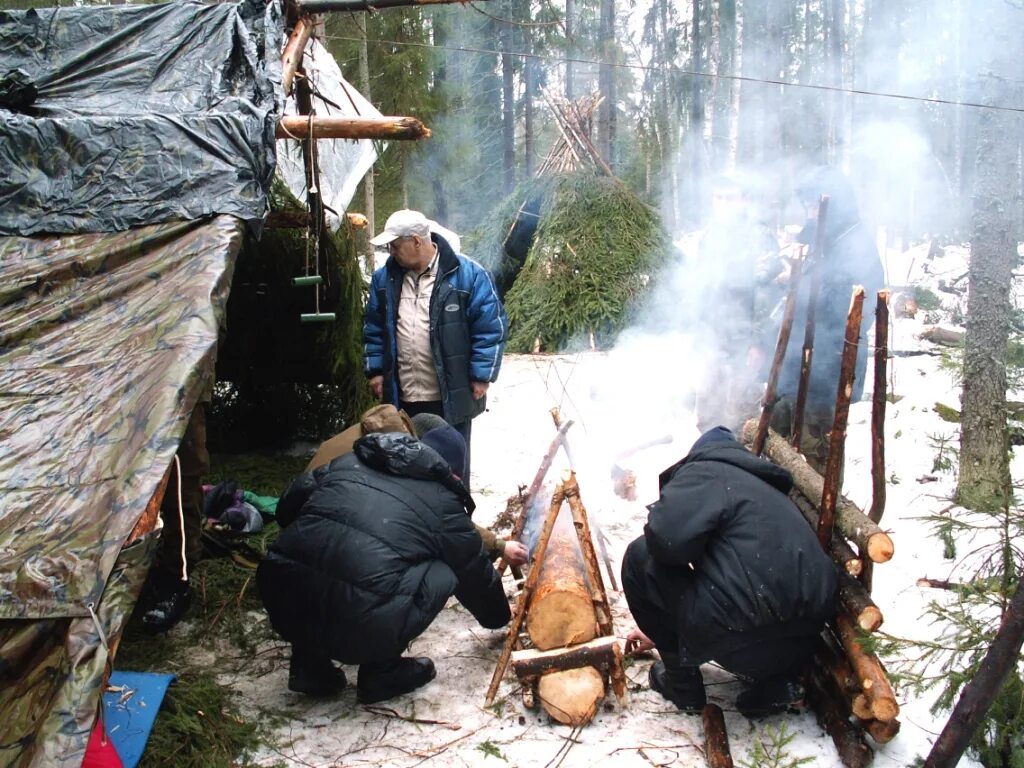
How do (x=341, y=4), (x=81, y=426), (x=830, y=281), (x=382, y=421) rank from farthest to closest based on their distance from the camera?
(x=830, y=281) < (x=341, y=4) < (x=382, y=421) < (x=81, y=426)

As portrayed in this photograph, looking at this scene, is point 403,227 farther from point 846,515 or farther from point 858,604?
point 858,604

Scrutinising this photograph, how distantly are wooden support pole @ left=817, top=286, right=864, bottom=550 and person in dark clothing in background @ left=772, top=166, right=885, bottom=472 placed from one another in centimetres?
163

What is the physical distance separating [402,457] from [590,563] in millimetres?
1001

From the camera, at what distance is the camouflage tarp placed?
2.04m

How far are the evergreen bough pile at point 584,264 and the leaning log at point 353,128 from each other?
24.3 feet

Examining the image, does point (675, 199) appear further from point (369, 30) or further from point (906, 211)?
point (369, 30)

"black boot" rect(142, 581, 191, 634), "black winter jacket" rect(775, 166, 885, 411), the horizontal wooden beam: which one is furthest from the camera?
"black winter jacket" rect(775, 166, 885, 411)

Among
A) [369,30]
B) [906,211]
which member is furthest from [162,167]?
[906,211]

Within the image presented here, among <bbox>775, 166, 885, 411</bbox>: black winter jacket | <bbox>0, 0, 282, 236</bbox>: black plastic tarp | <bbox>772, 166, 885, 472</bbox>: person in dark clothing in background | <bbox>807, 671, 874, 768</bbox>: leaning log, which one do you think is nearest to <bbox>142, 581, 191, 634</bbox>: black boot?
<bbox>0, 0, 282, 236</bbox>: black plastic tarp

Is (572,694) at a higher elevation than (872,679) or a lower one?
lower

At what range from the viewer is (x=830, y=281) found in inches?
207

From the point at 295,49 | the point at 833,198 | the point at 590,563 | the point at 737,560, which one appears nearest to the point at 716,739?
the point at 737,560

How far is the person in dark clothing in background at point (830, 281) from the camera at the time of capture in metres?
5.12

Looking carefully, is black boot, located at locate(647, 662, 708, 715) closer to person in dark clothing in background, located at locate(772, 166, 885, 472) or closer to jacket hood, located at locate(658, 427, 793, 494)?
jacket hood, located at locate(658, 427, 793, 494)
